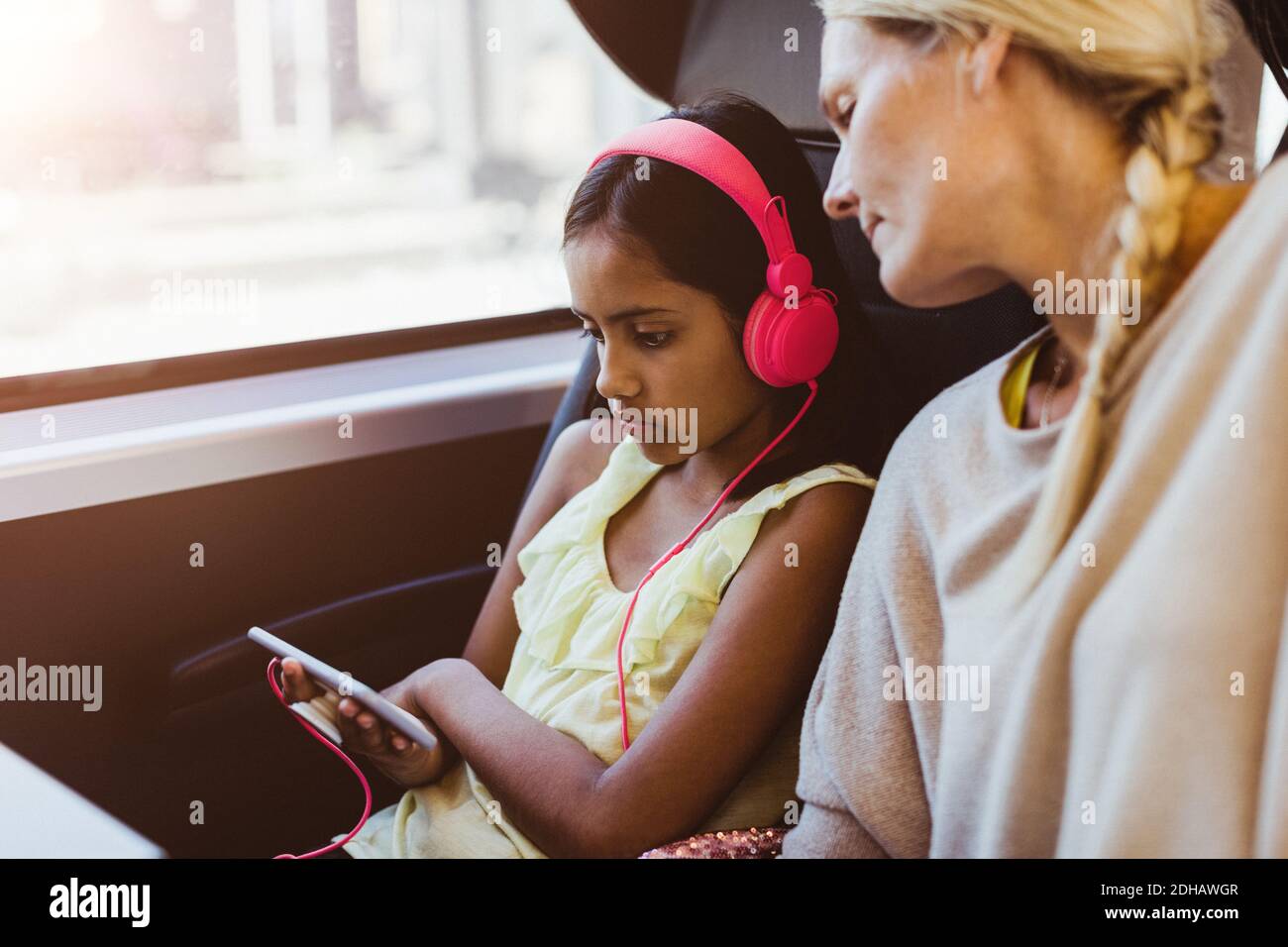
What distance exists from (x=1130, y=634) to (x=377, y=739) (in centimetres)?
67

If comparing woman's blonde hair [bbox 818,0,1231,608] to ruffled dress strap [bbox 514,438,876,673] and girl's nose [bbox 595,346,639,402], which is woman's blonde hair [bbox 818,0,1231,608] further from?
girl's nose [bbox 595,346,639,402]

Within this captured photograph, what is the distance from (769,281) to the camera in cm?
101

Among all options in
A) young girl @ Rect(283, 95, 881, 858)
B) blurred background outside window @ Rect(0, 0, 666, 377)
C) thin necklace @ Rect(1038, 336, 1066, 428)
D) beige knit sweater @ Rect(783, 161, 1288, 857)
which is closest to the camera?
beige knit sweater @ Rect(783, 161, 1288, 857)

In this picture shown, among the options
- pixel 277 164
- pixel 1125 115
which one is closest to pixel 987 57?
pixel 1125 115

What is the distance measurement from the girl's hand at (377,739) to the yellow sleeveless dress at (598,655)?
28mm

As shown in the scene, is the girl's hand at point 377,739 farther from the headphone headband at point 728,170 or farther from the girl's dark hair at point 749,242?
the headphone headband at point 728,170

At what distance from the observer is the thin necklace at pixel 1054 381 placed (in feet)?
2.69

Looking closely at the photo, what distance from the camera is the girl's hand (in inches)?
41.7

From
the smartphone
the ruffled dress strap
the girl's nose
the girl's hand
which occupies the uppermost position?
the girl's nose

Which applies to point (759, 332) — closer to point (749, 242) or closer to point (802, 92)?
point (749, 242)

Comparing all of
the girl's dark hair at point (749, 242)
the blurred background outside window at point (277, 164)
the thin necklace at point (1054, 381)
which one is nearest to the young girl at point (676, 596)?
the girl's dark hair at point (749, 242)

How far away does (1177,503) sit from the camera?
0.68 meters

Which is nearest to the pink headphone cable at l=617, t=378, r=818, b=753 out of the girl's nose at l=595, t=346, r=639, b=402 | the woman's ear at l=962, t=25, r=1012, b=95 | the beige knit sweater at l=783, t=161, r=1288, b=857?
the girl's nose at l=595, t=346, r=639, b=402
